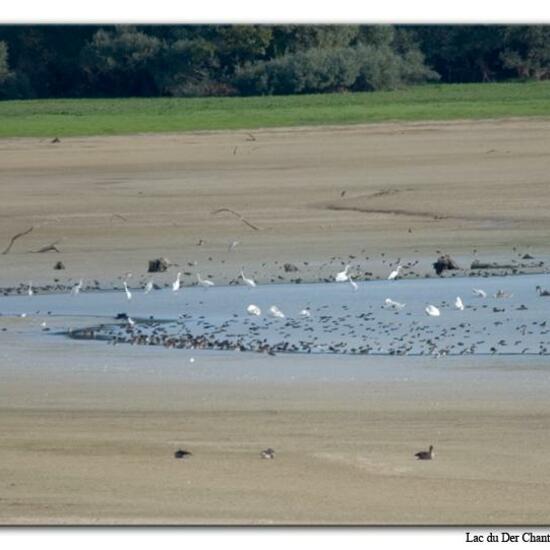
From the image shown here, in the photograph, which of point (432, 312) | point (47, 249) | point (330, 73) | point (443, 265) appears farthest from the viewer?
point (330, 73)

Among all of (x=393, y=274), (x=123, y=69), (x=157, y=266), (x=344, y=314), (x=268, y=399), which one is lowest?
(x=157, y=266)

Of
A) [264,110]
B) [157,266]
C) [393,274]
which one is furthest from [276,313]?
[264,110]

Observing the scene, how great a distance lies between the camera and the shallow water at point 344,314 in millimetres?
9445

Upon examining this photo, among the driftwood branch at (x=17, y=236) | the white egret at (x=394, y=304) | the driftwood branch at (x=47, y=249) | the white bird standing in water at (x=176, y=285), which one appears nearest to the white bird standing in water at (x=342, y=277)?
the white egret at (x=394, y=304)

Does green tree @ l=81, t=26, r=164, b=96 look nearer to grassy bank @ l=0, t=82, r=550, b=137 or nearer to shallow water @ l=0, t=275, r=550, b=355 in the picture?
grassy bank @ l=0, t=82, r=550, b=137

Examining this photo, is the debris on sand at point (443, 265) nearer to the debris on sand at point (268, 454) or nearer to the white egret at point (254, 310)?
the white egret at point (254, 310)

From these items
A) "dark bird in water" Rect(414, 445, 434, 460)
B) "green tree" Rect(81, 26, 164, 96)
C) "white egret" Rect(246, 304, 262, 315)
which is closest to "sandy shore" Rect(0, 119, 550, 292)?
"green tree" Rect(81, 26, 164, 96)

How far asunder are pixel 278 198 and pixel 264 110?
114 inches

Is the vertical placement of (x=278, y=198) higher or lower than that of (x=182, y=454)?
lower

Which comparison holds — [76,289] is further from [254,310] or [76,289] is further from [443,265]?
[443,265]

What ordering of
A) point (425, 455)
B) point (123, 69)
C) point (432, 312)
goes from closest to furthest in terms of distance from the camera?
point (425, 455), point (432, 312), point (123, 69)

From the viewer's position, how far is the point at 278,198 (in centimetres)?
1744

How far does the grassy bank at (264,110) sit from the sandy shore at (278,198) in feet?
0.82
